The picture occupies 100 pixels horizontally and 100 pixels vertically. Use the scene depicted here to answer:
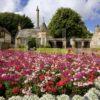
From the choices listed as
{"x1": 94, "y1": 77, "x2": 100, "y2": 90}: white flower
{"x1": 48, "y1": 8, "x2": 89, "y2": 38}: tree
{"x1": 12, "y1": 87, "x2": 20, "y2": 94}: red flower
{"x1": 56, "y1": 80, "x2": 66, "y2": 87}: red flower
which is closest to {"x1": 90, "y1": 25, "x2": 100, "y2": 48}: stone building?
{"x1": 48, "y1": 8, "x2": 89, "y2": 38}: tree

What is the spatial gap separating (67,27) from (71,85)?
204 feet

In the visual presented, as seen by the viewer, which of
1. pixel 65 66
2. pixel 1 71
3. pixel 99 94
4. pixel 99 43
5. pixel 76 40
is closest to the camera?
pixel 99 94

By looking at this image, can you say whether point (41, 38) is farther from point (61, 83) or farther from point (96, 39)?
point (61, 83)

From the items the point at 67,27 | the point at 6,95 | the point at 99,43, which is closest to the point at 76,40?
the point at 67,27

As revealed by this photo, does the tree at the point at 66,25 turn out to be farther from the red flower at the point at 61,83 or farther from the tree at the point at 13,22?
the red flower at the point at 61,83

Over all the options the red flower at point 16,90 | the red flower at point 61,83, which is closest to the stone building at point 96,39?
the red flower at point 61,83

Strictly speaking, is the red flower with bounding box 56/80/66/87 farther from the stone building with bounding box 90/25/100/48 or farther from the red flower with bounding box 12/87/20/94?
the stone building with bounding box 90/25/100/48

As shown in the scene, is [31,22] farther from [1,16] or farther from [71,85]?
[71,85]

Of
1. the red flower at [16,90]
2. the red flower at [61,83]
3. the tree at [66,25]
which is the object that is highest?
the tree at [66,25]

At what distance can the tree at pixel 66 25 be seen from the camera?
2815 inches

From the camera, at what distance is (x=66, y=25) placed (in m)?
71.9

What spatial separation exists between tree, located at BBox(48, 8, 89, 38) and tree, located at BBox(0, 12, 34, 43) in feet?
46.0

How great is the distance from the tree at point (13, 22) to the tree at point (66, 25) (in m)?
14.0

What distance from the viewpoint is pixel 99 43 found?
5791cm
